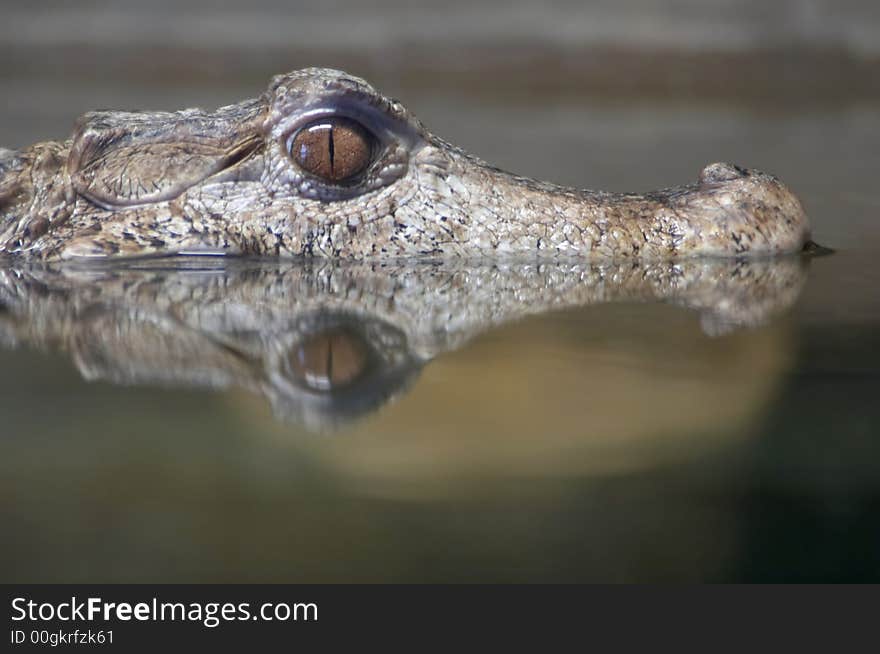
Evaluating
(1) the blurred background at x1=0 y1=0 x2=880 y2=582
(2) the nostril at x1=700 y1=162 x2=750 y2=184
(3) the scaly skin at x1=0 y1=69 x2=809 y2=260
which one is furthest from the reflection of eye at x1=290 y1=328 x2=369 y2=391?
(2) the nostril at x1=700 y1=162 x2=750 y2=184

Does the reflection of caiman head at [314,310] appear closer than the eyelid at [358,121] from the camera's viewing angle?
Yes

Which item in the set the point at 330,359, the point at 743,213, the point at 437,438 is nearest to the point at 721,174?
the point at 743,213

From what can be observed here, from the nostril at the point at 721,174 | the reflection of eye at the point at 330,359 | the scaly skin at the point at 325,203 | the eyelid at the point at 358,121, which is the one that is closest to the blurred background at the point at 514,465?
the reflection of eye at the point at 330,359

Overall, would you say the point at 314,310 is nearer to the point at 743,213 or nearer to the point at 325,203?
the point at 325,203

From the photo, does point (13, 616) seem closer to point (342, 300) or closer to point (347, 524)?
point (347, 524)

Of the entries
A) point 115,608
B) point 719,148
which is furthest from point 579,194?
point 719,148

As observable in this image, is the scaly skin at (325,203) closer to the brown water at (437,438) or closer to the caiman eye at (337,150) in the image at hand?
the caiman eye at (337,150)
